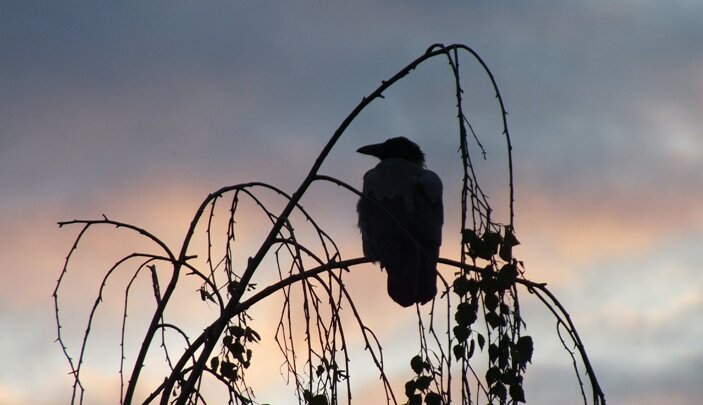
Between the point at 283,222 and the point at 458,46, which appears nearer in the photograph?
the point at 458,46

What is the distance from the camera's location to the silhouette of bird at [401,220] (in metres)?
5.34

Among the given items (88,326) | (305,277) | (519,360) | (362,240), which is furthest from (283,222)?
(362,240)

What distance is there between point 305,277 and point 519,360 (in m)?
0.85

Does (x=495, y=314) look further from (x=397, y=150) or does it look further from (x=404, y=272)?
(x=397, y=150)

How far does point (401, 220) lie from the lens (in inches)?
226

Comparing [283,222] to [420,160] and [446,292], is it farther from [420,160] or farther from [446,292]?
[420,160]

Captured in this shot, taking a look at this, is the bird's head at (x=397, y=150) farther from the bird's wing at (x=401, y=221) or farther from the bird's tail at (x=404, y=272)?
the bird's tail at (x=404, y=272)

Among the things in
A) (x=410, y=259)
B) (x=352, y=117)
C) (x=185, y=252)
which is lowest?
(x=185, y=252)

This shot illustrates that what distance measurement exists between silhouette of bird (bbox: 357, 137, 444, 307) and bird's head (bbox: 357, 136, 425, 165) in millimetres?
561

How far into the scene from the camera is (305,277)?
10.8 ft

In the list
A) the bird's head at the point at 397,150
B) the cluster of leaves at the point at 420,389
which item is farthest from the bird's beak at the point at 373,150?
the cluster of leaves at the point at 420,389

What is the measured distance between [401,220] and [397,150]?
1.64 meters

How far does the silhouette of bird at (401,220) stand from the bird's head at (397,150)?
1.84 feet

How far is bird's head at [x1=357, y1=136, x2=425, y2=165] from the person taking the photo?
7.27 meters
